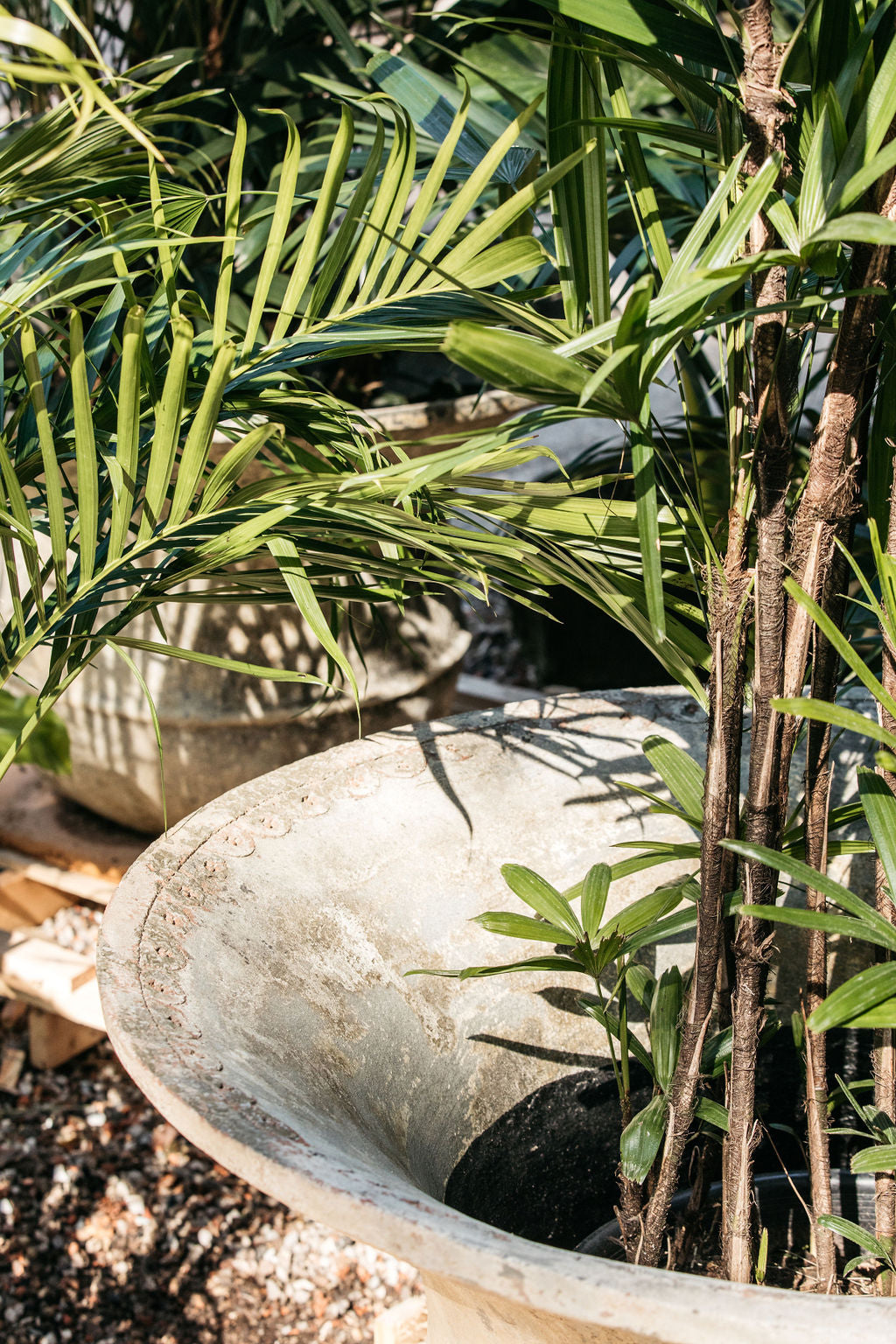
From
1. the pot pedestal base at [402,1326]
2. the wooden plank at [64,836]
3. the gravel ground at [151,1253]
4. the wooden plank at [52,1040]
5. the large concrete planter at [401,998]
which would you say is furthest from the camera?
the wooden plank at [64,836]

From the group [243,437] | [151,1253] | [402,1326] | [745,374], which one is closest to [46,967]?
[151,1253]

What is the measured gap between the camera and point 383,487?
527mm

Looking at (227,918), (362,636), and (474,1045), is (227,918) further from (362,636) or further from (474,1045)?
(362,636)

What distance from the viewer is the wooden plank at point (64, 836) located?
58.0 inches

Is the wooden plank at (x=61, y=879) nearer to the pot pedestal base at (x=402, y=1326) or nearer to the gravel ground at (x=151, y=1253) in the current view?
the gravel ground at (x=151, y=1253)

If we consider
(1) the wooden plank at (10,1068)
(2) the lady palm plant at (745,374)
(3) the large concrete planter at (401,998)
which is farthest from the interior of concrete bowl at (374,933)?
(1) the wooden plank at (10,1068)

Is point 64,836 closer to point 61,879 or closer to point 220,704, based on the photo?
point 61,879

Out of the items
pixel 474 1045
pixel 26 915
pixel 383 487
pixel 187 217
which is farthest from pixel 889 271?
pixel 26 915

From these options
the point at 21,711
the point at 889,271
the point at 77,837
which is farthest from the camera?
the point at 77,837

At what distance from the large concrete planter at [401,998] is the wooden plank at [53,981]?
1.74ft

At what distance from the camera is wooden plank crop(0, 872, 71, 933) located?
137cm

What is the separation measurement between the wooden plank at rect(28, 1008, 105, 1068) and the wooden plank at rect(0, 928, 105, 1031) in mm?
54

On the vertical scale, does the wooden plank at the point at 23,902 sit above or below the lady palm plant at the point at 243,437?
below

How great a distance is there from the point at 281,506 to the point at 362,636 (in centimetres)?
88
